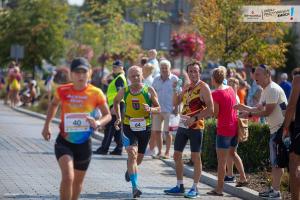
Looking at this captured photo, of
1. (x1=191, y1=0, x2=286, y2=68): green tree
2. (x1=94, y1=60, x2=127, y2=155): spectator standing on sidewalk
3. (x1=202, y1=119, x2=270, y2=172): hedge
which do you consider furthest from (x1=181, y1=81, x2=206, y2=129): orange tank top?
(x1=191, y1=0, x2=286, y2=68): green tree

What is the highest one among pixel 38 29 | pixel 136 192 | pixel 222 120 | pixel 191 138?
pixel 38 29

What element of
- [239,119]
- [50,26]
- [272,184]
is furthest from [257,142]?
[50,26]

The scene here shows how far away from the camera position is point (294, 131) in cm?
990

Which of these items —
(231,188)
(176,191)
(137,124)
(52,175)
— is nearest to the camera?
(137,124)

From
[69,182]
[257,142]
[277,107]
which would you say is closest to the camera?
[69,182]

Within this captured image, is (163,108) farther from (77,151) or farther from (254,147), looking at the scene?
(77,151)

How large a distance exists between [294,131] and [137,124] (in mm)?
2723

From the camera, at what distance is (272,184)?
11320mm

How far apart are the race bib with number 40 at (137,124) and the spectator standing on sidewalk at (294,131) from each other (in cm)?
255

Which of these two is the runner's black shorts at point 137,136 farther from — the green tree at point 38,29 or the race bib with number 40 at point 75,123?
the green tree at point 38,29

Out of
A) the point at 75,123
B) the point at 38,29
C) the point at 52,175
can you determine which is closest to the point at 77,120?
the point at 75,123

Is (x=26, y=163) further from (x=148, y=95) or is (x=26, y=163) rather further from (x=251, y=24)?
(x=251, y=24)

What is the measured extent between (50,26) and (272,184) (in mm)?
36305

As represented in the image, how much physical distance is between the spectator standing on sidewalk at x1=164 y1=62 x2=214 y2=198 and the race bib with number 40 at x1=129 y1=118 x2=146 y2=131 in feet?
1.91
